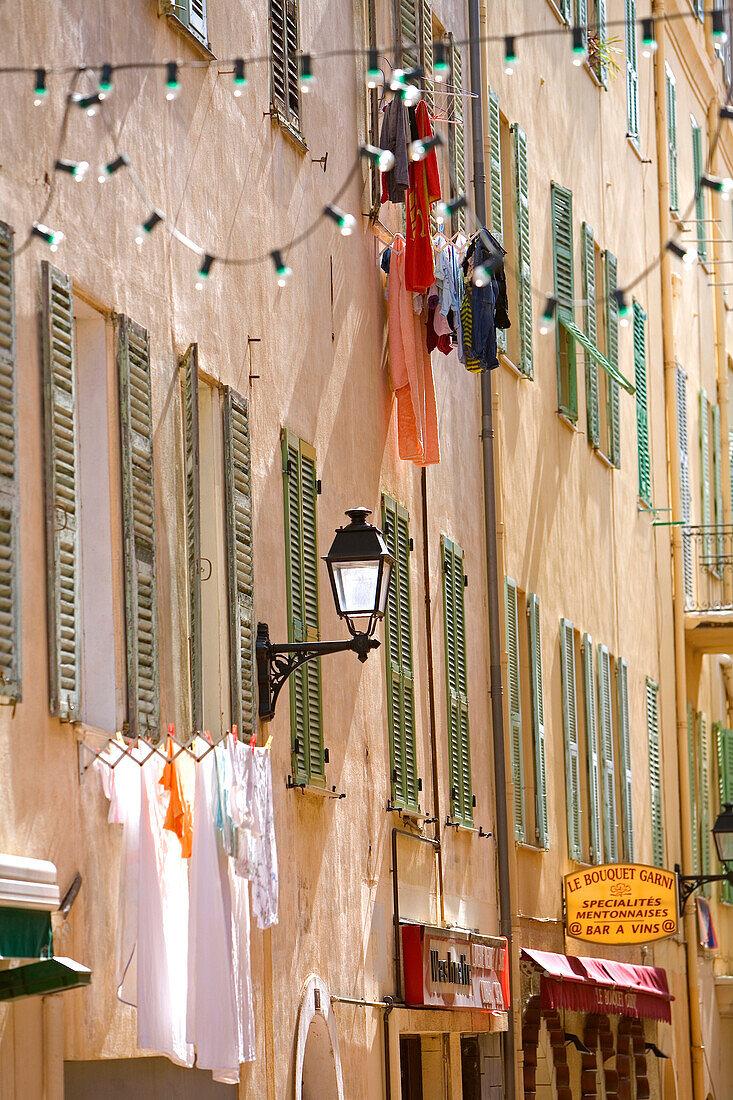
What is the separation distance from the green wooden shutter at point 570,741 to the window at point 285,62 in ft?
24.2

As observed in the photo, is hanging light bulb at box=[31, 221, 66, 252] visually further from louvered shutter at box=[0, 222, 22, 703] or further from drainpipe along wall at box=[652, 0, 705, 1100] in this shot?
drainpipe along wall at box=[652, 0, 705, 1100]

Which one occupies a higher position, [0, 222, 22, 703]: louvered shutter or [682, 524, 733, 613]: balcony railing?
[682, 524, 733, 613]: balcony railing

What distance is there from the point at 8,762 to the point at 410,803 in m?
6.16

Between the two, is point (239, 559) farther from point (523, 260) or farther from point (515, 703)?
point (523, 260)

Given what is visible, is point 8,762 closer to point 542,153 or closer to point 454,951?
point 454,951

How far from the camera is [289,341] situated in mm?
12156

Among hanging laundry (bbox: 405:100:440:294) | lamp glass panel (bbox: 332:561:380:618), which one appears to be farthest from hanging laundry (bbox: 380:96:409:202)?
lamp glass panel (bbox: 332:561:380:618)

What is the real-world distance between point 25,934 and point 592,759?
1251 cm

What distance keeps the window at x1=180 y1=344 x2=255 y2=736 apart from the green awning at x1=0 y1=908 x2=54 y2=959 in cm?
255

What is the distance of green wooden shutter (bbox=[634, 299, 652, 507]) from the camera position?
2306cm

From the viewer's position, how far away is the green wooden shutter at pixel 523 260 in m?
18.0

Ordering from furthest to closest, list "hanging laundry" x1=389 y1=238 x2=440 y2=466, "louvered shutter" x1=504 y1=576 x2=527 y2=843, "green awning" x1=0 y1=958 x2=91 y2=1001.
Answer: "louvered shutter" x1=504 y1=576 x2=527 y2=843 → "hanging laundry" x1=389 y1=238 x2=440 y2=466 → "green awning" x1=0 y1=958 x2=91 y2=1001

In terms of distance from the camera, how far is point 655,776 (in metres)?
22.7

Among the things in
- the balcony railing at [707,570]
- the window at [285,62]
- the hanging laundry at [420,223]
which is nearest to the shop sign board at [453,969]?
the hanging laundry at [420,223]
